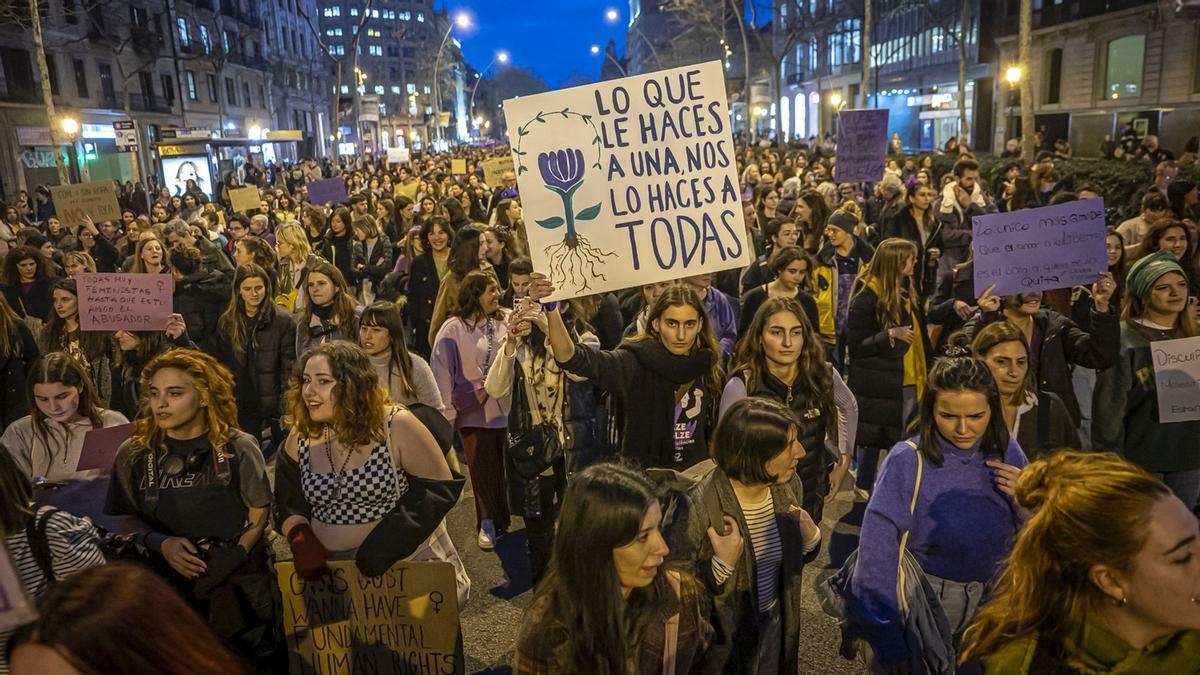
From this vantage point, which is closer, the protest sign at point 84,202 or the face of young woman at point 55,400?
the face of young woman at point 55,400

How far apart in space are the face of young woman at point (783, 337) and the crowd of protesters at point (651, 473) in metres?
0.02

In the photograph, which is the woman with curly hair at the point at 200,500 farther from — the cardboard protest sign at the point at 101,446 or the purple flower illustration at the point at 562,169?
the purple flower illustration at the point at 562,169

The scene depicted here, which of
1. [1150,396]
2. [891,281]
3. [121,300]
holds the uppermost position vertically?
[121,300]

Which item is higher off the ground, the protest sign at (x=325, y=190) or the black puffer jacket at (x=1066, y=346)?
the protest sign at (x=325, y=190)

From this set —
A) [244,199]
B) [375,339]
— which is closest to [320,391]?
[375,339]

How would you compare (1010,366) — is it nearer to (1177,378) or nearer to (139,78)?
(1177,378)

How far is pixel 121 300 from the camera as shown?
5.64m

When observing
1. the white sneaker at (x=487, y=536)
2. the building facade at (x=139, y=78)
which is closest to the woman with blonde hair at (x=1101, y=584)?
the white sneaker at (x=487, y=536)

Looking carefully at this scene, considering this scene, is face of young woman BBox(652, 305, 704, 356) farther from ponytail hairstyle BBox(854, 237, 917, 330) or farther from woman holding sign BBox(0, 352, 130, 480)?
woman holding sign BBox(0, 352, 130, 480)

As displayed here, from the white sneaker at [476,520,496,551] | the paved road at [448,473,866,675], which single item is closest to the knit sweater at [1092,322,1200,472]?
the paved road at [448,473,866,675]

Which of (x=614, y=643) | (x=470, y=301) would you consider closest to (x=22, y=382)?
(x=470, y=301)

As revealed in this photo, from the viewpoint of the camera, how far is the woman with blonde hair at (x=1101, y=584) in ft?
7.06

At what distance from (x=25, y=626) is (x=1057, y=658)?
2458 mm

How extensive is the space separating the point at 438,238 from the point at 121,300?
3224mm
